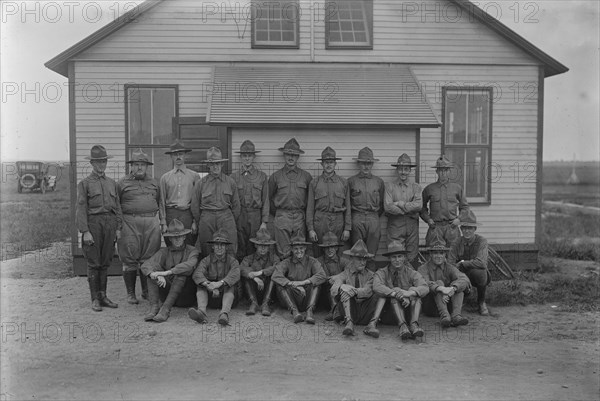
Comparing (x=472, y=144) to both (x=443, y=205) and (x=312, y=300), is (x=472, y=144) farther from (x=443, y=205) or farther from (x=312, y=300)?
(x=312, y=300)

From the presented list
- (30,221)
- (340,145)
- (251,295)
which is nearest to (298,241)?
(251,295)

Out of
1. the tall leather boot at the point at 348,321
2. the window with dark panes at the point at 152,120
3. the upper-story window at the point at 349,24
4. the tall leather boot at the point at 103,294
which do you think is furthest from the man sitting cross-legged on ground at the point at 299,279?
the upper-story window at the point at 349,24

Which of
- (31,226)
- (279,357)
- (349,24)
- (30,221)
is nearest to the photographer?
(279,357)

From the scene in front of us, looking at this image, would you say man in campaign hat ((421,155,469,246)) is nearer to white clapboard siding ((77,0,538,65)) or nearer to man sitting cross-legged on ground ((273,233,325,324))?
man sitting cross-legged on ground ((273,233,325,324))

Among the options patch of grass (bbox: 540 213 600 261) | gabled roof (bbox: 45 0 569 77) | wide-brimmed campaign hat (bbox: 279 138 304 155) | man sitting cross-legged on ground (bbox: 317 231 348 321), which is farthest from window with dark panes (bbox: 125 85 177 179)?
patch of grass (bbox: 540 213 600 261)

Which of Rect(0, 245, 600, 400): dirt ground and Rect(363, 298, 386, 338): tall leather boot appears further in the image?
Rect(363, 298, 386, 338): tall leather boot

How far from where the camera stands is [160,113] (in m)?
11.6

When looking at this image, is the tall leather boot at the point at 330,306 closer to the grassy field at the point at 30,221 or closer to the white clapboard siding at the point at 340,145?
the white clapboard siding at the point at 340,145

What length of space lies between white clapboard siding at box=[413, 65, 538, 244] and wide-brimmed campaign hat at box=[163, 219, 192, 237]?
564 centimetres

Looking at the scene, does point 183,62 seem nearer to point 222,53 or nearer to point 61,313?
point 222,53

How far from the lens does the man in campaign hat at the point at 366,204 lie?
31.6ft

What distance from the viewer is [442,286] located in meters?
8.30

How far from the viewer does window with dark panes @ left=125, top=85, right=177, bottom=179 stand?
11562 mm

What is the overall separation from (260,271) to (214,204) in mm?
1256
